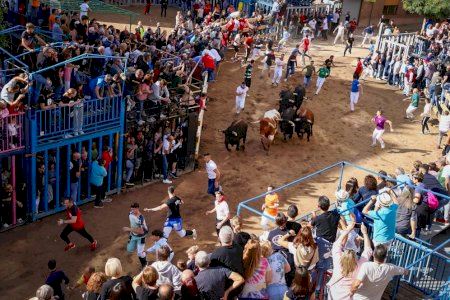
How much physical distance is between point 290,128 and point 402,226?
896 centimetres

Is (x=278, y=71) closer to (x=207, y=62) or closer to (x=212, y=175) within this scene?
(x=207, y=62)

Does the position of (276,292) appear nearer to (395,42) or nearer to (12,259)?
(12,259)

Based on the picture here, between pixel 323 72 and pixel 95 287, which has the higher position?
pixel 323 72

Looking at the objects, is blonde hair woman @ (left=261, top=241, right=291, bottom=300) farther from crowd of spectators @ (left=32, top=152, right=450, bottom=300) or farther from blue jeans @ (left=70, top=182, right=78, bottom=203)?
blue jeans @ (left=70, top=182, right=78, bottom=203)

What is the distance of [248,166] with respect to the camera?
1948 centimetres

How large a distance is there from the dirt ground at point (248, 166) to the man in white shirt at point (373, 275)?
6173mm

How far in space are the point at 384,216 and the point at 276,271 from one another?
2.69 metres

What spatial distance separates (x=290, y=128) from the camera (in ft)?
69.3

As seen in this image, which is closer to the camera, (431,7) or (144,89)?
(144,89)

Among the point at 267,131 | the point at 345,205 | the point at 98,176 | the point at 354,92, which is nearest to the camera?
the point at 345,205

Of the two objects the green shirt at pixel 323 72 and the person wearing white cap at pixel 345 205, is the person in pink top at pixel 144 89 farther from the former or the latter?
the green shirt at pixel 323 72

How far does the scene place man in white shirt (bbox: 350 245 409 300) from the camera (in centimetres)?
887

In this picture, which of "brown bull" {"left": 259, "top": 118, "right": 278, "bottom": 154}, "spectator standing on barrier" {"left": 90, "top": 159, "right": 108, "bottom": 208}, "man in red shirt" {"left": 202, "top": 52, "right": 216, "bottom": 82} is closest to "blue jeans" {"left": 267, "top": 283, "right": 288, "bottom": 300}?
"spectator standing on barrier" {"left": 90, "top": 159, "right": 108, "bottom": 208}

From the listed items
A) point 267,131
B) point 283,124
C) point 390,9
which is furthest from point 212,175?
point 390,9
